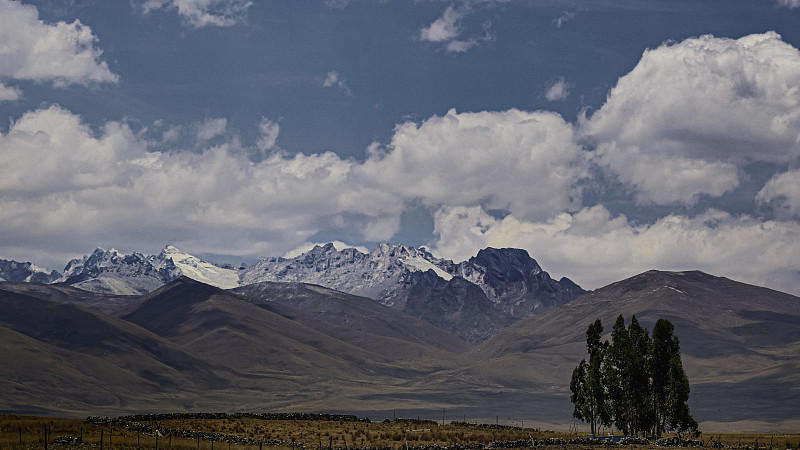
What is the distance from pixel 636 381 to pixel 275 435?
1688 inches

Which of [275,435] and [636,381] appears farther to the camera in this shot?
[636,381]

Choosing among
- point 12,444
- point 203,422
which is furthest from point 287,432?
point 12,444

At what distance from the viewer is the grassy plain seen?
69.3 meters

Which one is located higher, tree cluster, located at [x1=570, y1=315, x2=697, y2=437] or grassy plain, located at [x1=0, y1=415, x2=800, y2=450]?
tree cluster, located at [x1=570, y1=315, x2=697, y2=437]

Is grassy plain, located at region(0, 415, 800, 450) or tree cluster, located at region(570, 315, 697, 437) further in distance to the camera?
tree cluster, located at region(570, 315, 697, 437)

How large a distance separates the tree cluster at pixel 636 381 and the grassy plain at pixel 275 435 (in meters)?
9.95

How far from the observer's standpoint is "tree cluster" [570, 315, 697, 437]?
98.0 metres

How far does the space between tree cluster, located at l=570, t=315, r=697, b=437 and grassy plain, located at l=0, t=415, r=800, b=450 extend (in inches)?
392

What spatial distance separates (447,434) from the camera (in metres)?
91.4

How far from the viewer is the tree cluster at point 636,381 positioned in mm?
98044

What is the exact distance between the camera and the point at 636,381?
100 metres

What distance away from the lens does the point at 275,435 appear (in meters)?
86.8

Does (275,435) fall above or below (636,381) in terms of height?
below

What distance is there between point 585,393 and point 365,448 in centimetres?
3819
